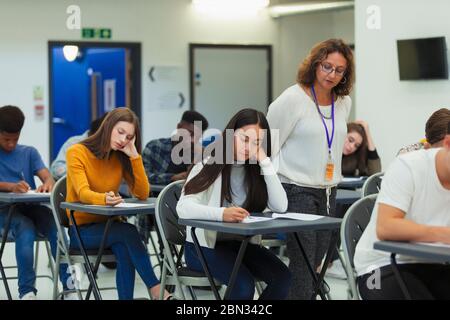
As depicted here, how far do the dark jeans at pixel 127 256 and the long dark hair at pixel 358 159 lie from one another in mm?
2522

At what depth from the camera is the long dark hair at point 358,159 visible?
6.59 meters

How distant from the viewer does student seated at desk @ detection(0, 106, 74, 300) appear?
504 centimetres

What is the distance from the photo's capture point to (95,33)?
10344 millimetres

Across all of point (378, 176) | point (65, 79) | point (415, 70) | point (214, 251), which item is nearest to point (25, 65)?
point (65, 79)

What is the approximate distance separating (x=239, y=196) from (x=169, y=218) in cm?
40

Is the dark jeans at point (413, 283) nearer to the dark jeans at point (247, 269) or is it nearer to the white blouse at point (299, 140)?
the dark jeans at point (247, 269)

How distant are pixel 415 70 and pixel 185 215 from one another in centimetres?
493

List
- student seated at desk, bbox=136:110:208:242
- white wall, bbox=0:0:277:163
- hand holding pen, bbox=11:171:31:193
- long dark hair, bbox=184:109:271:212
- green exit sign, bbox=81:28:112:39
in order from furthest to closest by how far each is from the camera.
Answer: green exit sign, bbox=81:28:112:39, white wall, bbox=0:0:277:163, student seated at desk, bbox=136:110:208:242, hand holding pen, bbox=11:171:31:193, long dark hair, bbox=184:109:271:212

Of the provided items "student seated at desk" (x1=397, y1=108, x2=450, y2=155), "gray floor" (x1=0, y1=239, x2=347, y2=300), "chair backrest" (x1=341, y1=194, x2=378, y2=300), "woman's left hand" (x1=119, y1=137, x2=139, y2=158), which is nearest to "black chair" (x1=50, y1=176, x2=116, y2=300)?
"woman's left hand" (x1=119, y1=137, x2=139, y2=158)

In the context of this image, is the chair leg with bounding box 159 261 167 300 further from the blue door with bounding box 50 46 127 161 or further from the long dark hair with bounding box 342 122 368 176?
the blue door with bounding box 50 46 127 161

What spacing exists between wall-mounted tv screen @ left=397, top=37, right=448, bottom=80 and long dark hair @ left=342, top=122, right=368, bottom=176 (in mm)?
1589

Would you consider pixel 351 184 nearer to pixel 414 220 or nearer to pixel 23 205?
pixel 23 205

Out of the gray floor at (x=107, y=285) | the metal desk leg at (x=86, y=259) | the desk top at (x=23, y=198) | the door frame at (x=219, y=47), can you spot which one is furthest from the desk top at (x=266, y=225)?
A: the door frame at (x=219, y=47)

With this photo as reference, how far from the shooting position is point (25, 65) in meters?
10.1
